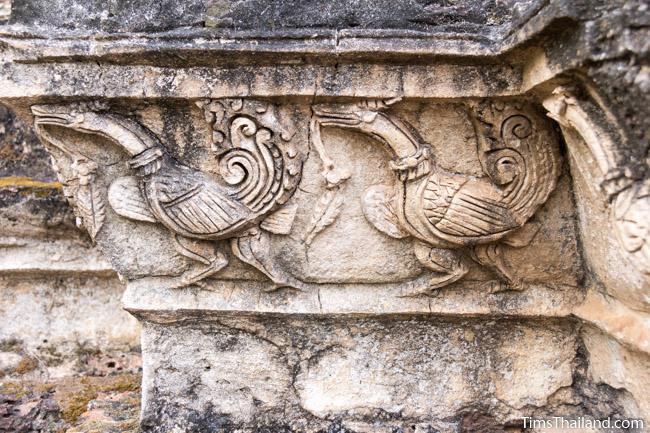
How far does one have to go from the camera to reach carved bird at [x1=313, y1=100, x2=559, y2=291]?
5.90 feet

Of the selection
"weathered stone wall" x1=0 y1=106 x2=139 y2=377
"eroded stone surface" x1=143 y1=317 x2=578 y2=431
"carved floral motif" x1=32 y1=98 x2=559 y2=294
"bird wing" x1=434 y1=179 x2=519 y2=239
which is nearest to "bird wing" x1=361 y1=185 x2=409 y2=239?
"carved floral motif" x1=32 y1=98 x2=559 y2=294

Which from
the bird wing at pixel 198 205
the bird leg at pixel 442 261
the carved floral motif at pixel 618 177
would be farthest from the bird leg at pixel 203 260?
the carved floral motif at pixel 618 177

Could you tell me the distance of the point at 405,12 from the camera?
174cm

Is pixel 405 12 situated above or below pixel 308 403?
above

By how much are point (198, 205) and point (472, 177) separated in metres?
0.86

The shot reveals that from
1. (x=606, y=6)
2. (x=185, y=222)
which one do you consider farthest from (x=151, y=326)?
(x=606, y=6)

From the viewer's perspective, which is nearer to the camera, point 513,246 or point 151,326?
→ point 513,246

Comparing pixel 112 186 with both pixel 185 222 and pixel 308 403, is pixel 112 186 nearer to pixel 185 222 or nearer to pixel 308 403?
pixel 185 222

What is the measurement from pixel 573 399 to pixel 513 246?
2.07ft

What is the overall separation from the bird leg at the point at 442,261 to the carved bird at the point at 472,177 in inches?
2.5

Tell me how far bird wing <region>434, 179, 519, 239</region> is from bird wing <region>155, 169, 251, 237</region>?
2.09 feet

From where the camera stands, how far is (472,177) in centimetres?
186

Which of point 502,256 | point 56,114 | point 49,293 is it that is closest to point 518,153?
point 502,256

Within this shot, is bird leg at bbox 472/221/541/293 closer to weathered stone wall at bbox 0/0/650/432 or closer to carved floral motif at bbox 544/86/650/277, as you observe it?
weathered stone wall at bbox 0/0/650/432
